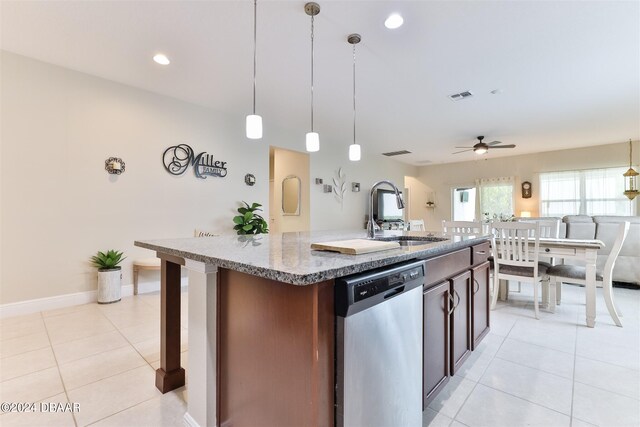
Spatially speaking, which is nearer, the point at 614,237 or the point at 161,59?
the point at 161,59

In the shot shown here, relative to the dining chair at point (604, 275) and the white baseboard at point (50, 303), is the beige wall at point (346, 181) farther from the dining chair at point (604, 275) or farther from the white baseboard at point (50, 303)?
the dining chair at point (604, 275)

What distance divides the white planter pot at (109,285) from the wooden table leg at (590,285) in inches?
187

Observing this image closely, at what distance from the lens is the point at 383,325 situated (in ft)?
3.49

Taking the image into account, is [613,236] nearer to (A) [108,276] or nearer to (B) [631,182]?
(B) [631,182]

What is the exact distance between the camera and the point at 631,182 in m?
6.03

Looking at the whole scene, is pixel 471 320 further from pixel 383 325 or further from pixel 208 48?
pixel 208 48

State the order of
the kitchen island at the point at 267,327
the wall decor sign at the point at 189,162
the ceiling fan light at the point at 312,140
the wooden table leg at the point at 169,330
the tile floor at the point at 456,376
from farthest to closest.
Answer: the wall decor sign at the point at 189,162 < the ceiling fan light at the point at 312,140 < the wooden table leg at the point at 169,330 < the tile floor at the point at 456,376 < the kitchen island at the point at 267,327

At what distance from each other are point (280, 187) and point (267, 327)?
521 centimetres

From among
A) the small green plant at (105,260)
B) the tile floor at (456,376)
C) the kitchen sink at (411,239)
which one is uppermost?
the kitchen sink at (411,239)

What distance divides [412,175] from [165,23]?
779 centimetres

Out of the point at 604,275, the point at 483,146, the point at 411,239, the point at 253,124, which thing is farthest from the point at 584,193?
the point at 253,124

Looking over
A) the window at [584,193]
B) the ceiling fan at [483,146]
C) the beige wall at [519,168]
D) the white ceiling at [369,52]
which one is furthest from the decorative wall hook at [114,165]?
the window at [584,193]

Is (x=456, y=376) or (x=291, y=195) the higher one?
(x=291, y=195)

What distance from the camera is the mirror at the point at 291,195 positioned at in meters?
5.86
